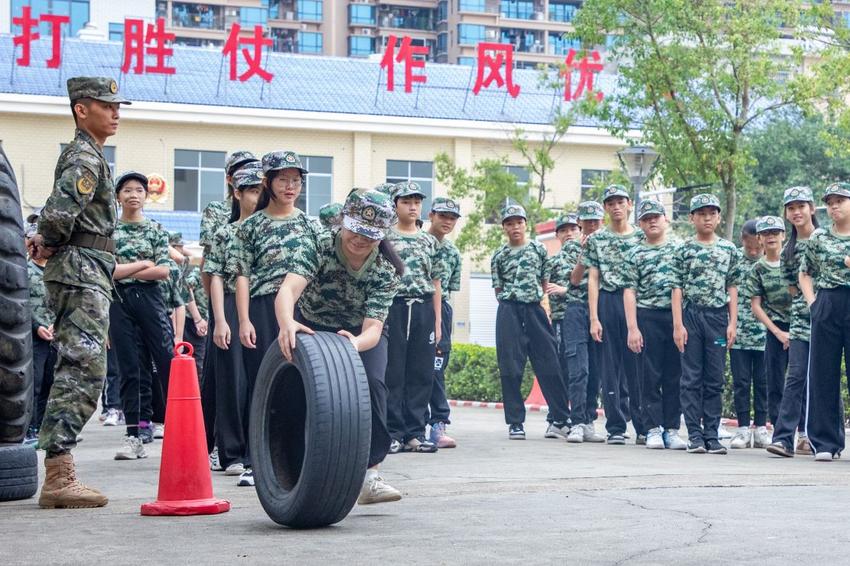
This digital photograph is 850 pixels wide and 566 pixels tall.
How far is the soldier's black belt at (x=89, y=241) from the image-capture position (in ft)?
25.3

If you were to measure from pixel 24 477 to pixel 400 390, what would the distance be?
3.81m

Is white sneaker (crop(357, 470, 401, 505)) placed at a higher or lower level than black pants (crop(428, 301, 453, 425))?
lower

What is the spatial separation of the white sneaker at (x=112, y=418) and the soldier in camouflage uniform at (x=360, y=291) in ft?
26.6

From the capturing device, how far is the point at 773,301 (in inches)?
490

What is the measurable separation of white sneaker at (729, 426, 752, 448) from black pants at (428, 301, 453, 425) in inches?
97.4

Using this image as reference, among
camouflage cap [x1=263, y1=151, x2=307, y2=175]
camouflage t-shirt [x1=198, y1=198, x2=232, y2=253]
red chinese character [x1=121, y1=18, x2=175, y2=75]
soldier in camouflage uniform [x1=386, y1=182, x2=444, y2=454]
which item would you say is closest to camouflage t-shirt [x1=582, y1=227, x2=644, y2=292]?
soldier in camouflage uniform [x1=386, y1=182, x2=444, y2=454]

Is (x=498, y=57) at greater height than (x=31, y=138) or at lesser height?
greater

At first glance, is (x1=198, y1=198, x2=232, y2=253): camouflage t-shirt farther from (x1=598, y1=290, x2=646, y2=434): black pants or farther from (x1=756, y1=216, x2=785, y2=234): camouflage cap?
(x1=756, y1=216, x2=785, y2=234): camouflage cap

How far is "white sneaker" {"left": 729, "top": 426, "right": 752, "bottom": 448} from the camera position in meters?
12.8

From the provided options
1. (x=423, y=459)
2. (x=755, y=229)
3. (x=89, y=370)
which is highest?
(x=755, y=229)

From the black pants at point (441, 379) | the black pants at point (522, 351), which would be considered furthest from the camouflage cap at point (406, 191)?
the black pants at point (522, 351)

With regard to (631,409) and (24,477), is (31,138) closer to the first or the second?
(631,409)

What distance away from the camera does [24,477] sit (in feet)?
26.0

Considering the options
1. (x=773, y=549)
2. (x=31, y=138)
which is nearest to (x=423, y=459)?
(x=773, y=549)
